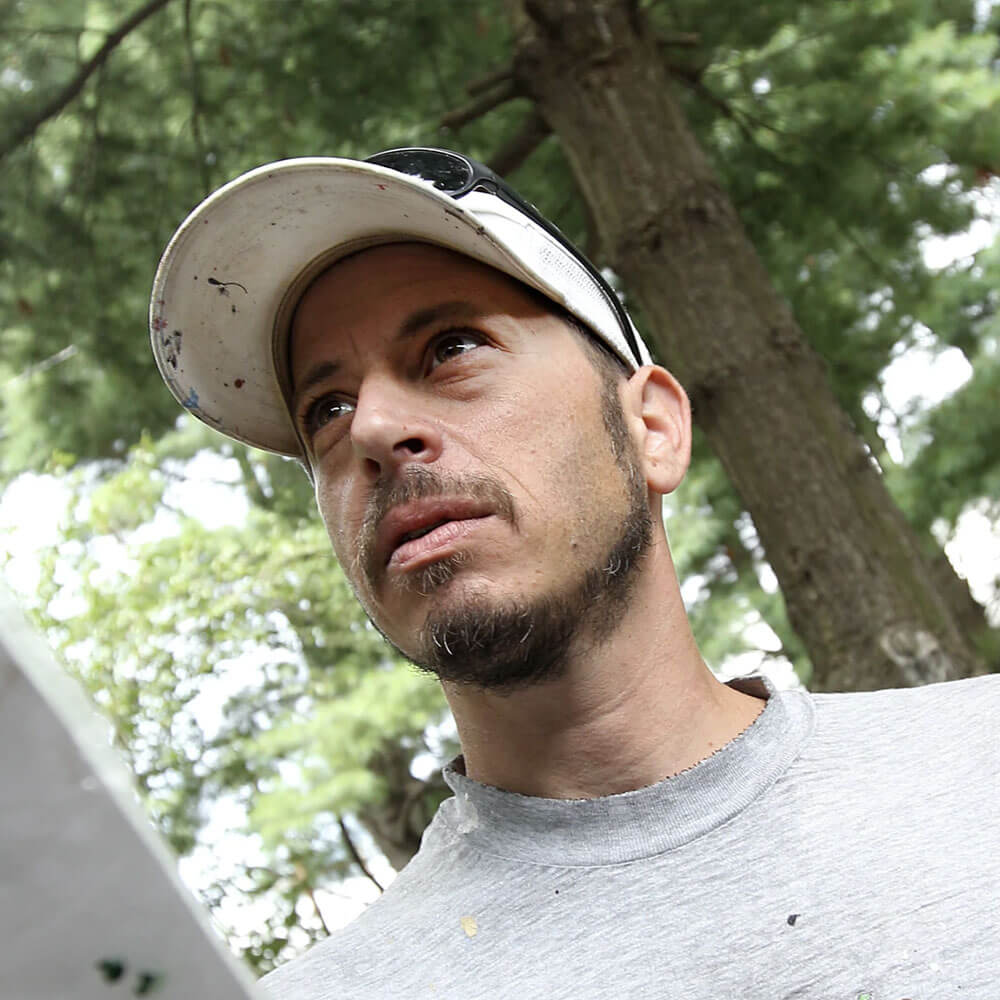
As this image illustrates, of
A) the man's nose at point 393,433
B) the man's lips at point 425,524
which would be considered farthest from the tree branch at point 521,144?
the man's lips at point 425,524

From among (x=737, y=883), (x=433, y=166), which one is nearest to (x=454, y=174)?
(x=433, y=166)

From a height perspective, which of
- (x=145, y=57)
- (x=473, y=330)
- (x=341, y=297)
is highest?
(x=145, y=57)

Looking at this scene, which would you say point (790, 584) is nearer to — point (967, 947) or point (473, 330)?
point (473, 330)

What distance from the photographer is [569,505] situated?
1.48m

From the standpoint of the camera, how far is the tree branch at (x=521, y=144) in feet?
13.4

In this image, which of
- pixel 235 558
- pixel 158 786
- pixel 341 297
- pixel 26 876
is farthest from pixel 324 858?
pixel 26 876

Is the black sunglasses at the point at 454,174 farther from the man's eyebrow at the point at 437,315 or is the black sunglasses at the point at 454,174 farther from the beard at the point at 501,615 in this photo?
the beard at the point at 501,615

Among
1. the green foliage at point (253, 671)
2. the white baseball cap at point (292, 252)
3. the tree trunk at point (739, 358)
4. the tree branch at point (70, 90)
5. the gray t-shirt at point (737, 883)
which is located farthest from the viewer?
the green foliage at point (253, 671)

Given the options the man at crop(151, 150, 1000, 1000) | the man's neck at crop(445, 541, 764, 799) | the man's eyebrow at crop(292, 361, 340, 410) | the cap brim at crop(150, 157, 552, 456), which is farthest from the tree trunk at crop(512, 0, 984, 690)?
the man's eyebrow at crop(292, 361, 340, 410)

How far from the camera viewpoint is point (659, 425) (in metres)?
1.74

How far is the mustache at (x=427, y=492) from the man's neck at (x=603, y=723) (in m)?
0.19

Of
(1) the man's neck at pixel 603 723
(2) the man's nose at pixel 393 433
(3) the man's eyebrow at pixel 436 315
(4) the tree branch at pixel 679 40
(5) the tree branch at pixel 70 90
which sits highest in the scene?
(5) the tree branch at pixel 70 90

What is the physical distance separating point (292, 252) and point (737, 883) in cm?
100

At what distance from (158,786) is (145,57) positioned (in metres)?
5.00
